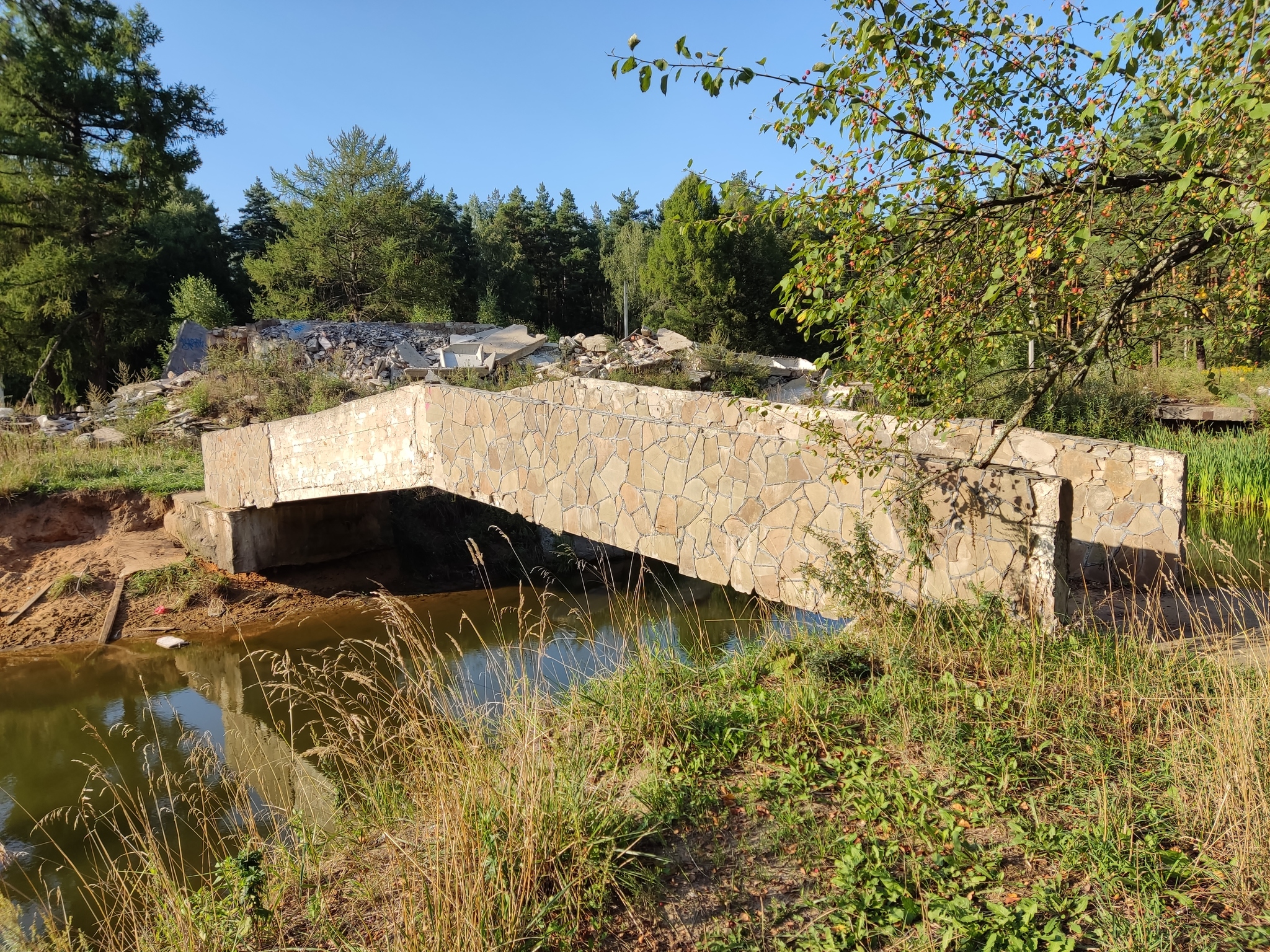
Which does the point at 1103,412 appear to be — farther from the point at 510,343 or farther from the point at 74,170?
the point at 74,170

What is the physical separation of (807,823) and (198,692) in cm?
783

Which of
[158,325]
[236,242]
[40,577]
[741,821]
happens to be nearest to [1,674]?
[40,577]

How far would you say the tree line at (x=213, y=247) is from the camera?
20.5 m

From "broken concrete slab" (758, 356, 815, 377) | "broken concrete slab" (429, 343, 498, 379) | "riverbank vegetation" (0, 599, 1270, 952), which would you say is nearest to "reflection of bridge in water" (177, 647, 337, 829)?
"riverbank vegetation" (0, 599, 1270, 952)

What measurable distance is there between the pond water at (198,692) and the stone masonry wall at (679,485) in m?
0.63

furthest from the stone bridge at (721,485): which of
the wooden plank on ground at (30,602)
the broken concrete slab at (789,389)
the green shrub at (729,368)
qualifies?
the broken concrete slab at (789,389)

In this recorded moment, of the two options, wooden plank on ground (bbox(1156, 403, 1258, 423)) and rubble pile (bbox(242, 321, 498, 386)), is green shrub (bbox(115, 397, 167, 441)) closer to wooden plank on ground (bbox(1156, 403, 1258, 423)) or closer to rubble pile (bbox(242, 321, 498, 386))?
rubble pile (bbox(242, 321, 498, 386))

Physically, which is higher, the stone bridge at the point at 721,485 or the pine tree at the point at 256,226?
the pine tree at the point at 256,226

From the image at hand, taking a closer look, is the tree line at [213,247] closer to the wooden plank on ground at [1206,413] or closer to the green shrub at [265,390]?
the green shrub at [265,390]

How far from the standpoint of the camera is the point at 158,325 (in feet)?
83.9

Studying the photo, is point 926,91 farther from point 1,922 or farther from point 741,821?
→ point 1,922

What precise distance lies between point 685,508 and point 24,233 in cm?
2376

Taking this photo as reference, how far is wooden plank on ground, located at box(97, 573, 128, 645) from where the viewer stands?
9852mm

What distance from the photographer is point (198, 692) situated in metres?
8.58
